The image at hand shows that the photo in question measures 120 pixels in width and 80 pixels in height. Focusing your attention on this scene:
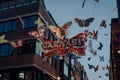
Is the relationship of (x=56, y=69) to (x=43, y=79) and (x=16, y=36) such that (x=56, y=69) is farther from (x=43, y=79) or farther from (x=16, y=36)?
(x=16, y=36)

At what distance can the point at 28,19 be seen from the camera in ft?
105

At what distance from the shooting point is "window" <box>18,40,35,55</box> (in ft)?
99.0

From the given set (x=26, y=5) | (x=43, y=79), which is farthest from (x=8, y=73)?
(x=26, y=5)

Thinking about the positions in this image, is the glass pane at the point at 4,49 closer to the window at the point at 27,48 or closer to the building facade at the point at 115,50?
the window at the point at 27,48

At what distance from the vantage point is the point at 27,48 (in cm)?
3052

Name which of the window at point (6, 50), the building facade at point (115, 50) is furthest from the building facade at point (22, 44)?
the building facade at point (115, 50)

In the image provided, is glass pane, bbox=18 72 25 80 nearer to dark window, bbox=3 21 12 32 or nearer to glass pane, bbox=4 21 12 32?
dark window, bbox=3 21 12 32

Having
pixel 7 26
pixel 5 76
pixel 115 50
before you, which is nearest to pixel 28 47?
pixel 5 76

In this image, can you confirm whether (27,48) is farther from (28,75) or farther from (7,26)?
(7,26)

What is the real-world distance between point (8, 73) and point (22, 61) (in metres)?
2.54

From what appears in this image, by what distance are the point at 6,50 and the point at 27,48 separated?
3.31m

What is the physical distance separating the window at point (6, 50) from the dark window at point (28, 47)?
154 cm

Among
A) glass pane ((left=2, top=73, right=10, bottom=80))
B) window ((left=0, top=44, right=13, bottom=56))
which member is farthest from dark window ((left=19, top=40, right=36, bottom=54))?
glass pane ((left=2, top=73, right=10, bottom=80))

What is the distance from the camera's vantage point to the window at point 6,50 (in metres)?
31.5
